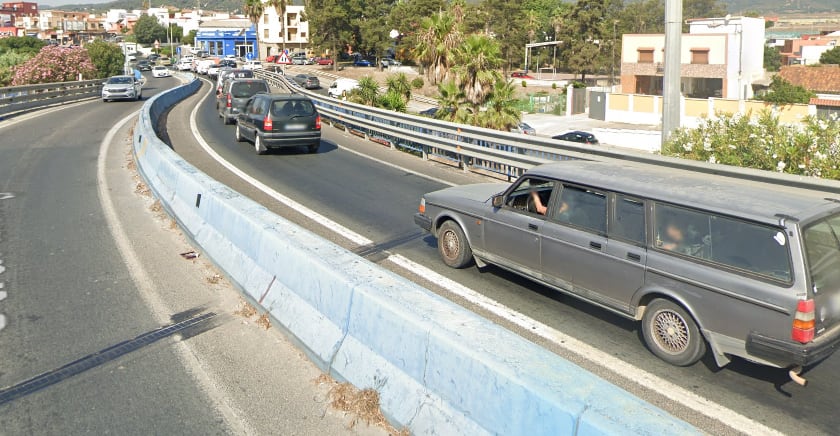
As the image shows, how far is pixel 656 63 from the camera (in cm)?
6606

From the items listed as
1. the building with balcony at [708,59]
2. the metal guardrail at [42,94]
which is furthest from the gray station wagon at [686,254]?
the building with balcony at [708,59]

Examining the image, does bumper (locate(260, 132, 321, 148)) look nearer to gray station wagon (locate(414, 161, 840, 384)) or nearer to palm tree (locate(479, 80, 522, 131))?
palm tree (locate(479, 80, 522, 131))

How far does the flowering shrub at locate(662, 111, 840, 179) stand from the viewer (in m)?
9.99

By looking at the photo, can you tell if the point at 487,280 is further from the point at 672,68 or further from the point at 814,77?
the point at 814,77

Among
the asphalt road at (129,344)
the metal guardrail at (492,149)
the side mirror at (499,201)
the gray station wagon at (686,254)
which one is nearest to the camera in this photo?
the asphalt road at (129,344)

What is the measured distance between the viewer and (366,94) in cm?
2717

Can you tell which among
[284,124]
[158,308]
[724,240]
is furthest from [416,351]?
[284,124]

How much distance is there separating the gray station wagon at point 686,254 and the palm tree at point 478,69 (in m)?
14.0

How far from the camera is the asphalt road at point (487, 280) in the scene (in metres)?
5.32

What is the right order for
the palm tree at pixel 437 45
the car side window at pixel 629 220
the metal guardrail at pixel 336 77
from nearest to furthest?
the car side window at pixel 629 220 < the palm tree at pixel 437 45 < the metal guardrail at pixel 336 77

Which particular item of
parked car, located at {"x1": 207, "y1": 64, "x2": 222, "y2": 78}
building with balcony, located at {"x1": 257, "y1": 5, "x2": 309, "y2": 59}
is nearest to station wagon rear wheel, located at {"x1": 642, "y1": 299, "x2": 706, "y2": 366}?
parked car, located at {"x1": 207, "y1": 64, "x2": 222, "y2": 78}

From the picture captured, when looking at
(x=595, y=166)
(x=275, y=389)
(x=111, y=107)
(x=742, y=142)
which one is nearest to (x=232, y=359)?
(x=275, y=389)

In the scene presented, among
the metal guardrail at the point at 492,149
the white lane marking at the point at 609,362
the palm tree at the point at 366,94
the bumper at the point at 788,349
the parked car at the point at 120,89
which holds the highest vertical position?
the parked car at the point at 120,89

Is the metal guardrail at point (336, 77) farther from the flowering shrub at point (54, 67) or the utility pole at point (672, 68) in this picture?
the utility pole at point (672, 68)
